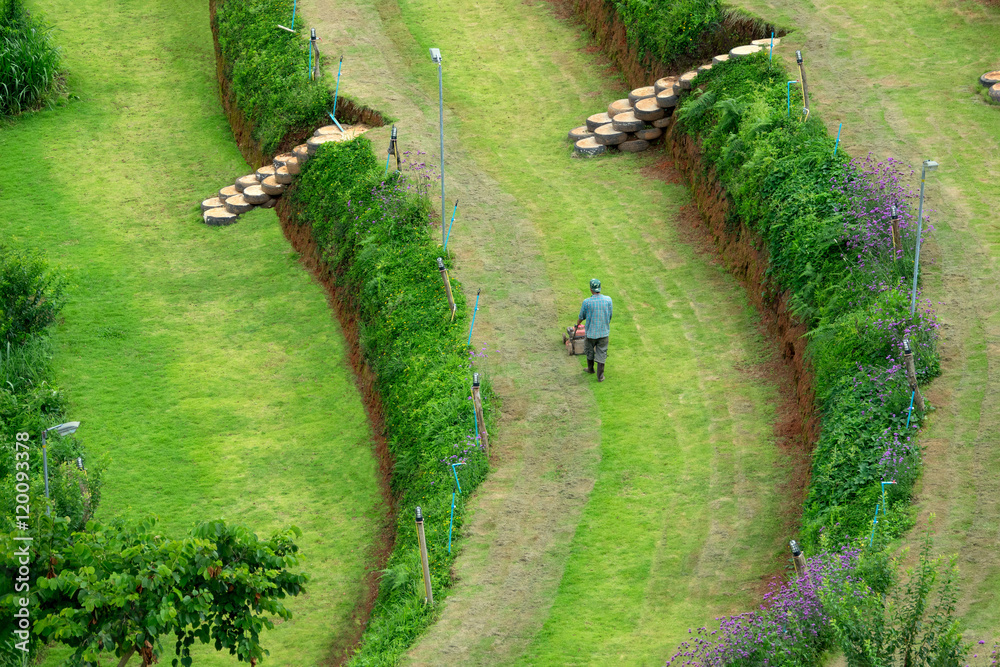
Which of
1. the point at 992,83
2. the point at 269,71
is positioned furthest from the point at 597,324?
the point at 269,71

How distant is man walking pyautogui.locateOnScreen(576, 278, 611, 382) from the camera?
19.2m

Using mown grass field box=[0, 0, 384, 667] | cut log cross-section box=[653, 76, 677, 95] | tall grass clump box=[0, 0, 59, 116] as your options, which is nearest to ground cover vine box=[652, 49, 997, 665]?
cut log cross-section box=[653, 76, 677, 95]

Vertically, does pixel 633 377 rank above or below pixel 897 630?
below

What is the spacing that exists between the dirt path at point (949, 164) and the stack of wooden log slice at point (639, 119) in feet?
6.04

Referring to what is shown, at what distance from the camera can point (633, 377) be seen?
1986 cm

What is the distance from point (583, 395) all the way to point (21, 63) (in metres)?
18.6

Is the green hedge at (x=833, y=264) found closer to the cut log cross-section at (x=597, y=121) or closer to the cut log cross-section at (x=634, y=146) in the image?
the cut log cross-section at (x=634, y=146)

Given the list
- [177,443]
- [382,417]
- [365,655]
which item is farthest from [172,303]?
[365,655]

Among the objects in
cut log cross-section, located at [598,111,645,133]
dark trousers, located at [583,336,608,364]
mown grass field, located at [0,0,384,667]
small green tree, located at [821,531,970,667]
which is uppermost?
small green tree, located at [821,531,970,667]

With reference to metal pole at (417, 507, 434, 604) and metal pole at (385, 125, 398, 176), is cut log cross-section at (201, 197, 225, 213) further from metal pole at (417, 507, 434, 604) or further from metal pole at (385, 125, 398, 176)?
metal pole at (417, 507, 434, 604)

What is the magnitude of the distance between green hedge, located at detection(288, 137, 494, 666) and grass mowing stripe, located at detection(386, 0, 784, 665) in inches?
60.7

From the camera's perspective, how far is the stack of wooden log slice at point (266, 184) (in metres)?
27.3

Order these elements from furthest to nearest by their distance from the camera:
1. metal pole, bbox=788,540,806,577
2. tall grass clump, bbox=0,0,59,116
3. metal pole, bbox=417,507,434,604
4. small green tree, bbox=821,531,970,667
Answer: tall grass clump, bbox=0,0,59,116, metal pole, bbox=417,507,434,604, metal pole, bbox=788,540,806,577, small green tree, bbox=821,531,970,667

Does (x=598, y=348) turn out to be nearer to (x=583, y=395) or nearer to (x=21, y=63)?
(x=583, y=395)
